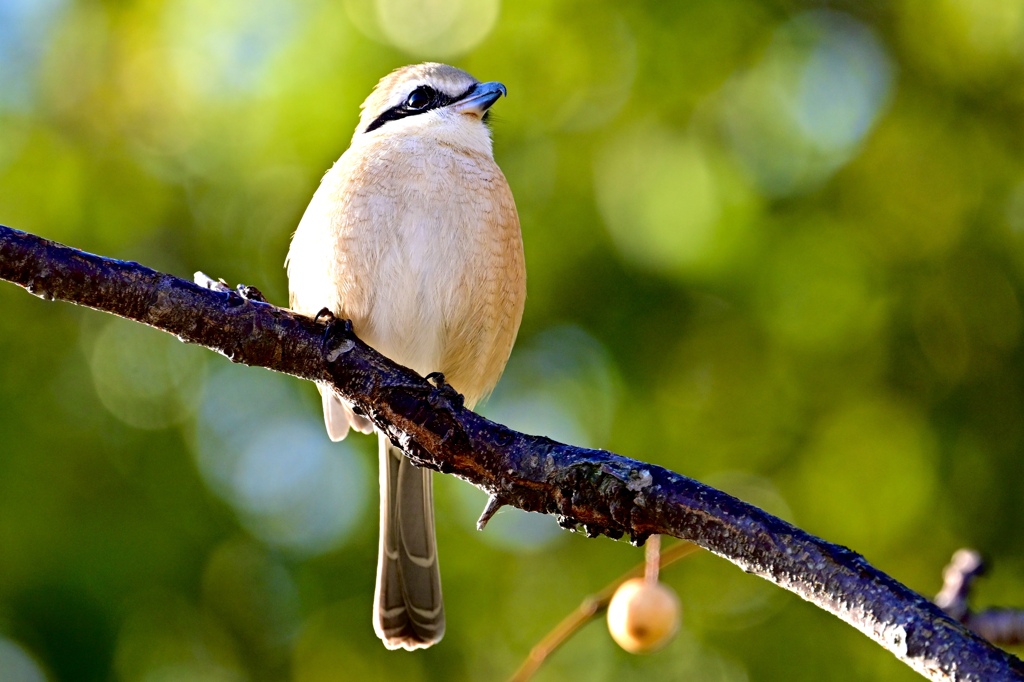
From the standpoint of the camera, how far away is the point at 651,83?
15.8ft

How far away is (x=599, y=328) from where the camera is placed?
14.8ft

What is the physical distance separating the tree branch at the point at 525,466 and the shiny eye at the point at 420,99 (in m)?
1.70

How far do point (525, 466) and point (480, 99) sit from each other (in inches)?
90.2

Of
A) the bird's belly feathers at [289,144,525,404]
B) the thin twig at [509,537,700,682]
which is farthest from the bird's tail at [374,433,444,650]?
the thin twig at [509,537,700,682]

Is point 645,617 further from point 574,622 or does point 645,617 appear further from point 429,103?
point 429,103

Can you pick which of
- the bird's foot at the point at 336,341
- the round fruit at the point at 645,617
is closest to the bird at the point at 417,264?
the bird's foot at the point at 336,341

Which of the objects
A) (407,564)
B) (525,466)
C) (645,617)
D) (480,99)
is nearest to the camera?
(525,466)

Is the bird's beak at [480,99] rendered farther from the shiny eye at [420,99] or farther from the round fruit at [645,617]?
the round fruit at [645,617]

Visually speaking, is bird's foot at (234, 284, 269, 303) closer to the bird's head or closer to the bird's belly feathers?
the bird's belly feathers

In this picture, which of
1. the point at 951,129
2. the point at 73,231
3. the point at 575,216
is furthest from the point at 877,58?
the point at 73,231

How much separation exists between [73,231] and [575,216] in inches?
88.3

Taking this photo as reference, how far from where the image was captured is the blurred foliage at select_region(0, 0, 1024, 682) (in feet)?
13.7

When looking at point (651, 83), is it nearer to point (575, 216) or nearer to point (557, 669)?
point (575, 216)

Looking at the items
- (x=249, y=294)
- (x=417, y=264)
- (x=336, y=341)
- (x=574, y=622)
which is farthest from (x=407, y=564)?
(x=249, y=294)
